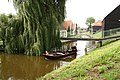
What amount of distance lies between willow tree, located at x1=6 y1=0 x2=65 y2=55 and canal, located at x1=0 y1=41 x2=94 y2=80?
4.01 ft

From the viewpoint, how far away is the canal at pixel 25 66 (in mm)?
15211

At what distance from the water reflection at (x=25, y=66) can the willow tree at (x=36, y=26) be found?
4.18ft

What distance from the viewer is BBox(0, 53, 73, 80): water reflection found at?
15215mm

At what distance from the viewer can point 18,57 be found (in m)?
23.2

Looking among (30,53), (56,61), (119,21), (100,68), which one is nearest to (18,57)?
(30,53)

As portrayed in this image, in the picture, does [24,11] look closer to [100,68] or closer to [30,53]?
[30,53]

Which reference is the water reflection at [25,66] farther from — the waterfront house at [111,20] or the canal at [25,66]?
the waterfront house at [111,20]

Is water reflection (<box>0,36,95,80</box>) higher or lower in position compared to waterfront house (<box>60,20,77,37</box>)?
lower

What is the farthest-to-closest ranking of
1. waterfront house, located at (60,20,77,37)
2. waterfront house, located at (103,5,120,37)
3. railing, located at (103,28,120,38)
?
waterfront house, located at (60,20,77,37) < waterfront house, located at (103,5,120,37) < railing, located at (103,28,120,38)

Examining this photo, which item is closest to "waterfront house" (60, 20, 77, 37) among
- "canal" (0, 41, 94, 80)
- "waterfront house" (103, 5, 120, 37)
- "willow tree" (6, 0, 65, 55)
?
"waterfront house" (103, 5, 120, 37)

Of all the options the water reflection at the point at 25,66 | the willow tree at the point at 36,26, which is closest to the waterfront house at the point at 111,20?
the willow tree at the point at 36,26

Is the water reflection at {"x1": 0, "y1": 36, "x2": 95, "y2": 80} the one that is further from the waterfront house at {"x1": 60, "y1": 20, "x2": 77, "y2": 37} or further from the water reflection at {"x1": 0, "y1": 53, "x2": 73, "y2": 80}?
the waterfront house at {"x1": 60, "y1": 20, "x2": 77, "y2": 37}

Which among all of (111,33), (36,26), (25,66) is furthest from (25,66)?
(111,33)

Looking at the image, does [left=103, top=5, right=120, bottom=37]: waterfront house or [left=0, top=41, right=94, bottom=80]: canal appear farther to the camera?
[left=103, top=5, right=120, bottom=37]: waterfront house
